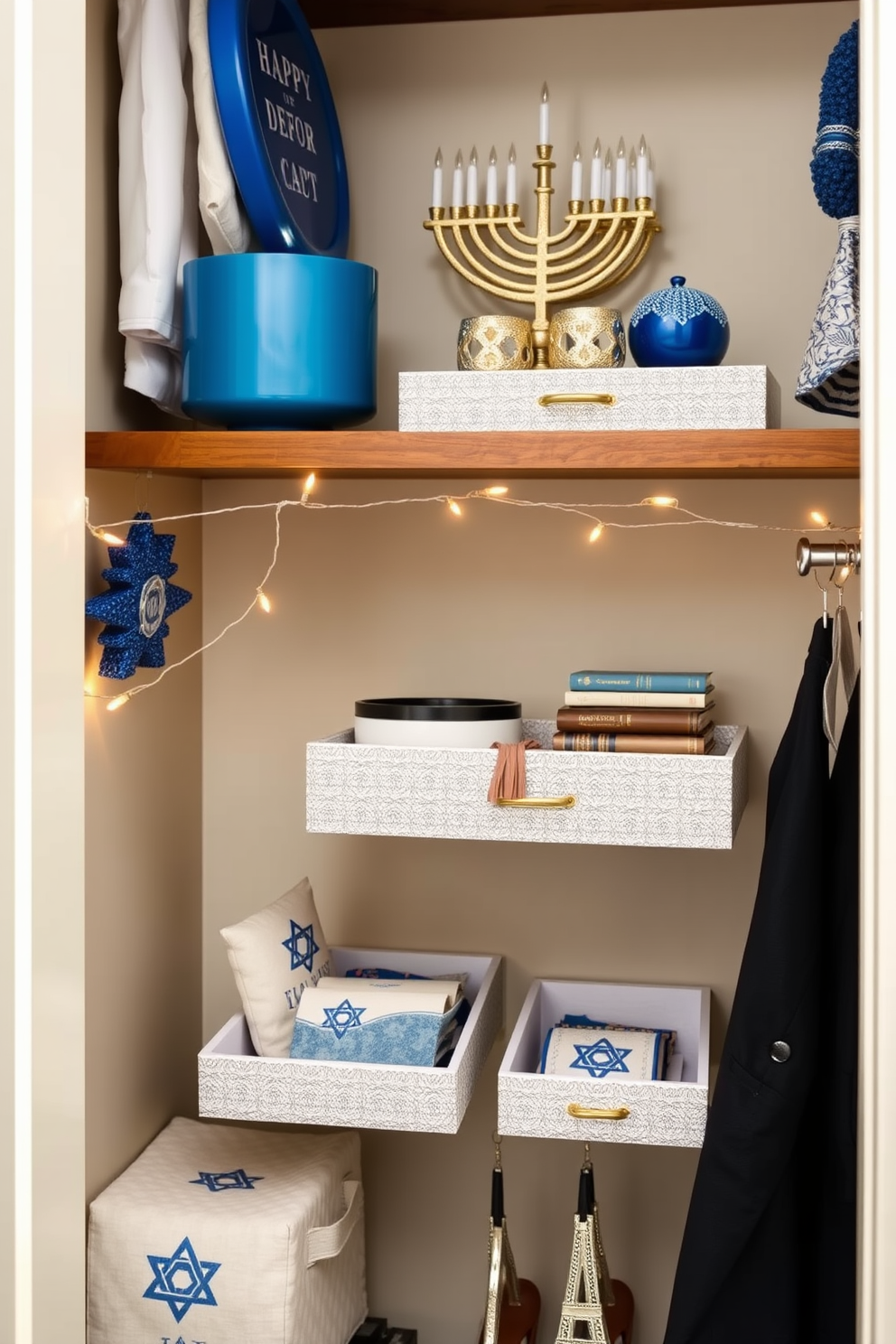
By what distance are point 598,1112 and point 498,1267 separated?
1.10ft

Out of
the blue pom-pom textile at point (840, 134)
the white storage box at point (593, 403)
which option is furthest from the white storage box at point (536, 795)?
the blue pom-pom textile at point (840, 134)

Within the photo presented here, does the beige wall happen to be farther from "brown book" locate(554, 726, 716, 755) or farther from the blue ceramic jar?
the blue ceramic jar

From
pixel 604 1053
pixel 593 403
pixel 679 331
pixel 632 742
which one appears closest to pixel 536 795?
pixel 632 742

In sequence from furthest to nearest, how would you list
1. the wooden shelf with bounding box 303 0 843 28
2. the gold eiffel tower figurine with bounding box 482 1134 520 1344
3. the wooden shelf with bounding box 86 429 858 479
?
the wooden shelf with bounding box 303 0 843 28, the gold eiffel tower figurine with bounding box 482 1134 520 1344, the wooden shelf with bounding box 86 429 858 479

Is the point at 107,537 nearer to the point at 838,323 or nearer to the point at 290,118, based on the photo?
the point at 290,118

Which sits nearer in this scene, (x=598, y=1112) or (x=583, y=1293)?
(x=598, y=1112)

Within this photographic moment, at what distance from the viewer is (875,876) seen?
3.47 ft

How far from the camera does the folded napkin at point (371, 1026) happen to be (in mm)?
1613

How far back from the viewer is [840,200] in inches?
50.6

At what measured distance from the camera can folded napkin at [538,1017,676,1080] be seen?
5.33 feet

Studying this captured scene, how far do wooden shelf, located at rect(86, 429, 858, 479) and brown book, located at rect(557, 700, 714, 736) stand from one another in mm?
292

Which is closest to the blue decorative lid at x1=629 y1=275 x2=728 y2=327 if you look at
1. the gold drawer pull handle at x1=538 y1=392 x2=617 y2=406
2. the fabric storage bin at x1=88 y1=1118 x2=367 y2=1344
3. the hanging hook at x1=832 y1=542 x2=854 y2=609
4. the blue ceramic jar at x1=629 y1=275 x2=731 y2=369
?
the blue ceramic jar at x1=629 y1=275 x2=731 y2=369

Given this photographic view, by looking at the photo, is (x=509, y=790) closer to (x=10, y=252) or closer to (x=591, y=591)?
(x=591, y=591)

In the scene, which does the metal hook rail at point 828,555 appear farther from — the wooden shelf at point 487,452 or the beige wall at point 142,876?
the beige wall at point 142,876
